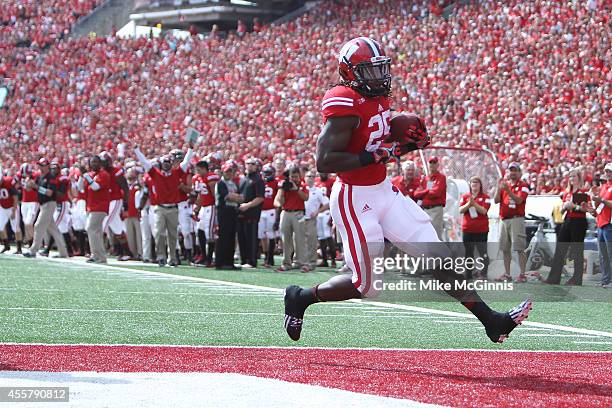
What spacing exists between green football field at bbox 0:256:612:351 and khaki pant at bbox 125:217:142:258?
4.60 metres

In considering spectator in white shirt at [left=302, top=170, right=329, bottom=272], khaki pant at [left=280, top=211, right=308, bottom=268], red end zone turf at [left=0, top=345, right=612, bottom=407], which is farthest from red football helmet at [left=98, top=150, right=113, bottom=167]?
red end zone turf at [left=0, top=345, right=612, bottom=407]

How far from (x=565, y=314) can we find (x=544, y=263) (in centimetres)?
428

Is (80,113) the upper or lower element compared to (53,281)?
upper

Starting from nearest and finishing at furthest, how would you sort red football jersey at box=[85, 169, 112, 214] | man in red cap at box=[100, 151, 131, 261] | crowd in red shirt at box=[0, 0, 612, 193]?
1. red football jersey at box=[85, 169, 112, 214]
2. man in red cap at box=[100, 151, 131, 261]
3. crowd in red shirt at box=[0, 0, 612, 193]

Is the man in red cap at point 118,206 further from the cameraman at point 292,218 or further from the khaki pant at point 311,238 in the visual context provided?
the khaki pant at point 311,238

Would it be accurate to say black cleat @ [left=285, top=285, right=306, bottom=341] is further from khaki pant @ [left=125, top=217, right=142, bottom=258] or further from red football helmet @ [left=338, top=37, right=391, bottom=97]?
khaki pant @ [left=125, top=217, right=142, bottom=258]

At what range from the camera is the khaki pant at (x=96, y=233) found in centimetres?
1709

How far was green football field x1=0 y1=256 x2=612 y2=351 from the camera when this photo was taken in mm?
7469

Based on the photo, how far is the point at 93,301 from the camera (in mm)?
10375

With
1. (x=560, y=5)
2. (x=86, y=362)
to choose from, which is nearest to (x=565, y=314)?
(x=86, y=362)

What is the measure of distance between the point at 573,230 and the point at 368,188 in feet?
27.4

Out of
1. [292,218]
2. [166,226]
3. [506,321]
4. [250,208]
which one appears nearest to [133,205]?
[166,226]

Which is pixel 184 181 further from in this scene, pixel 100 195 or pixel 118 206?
pixel 118 206

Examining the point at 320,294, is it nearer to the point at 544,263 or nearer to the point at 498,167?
the point at 544,263
